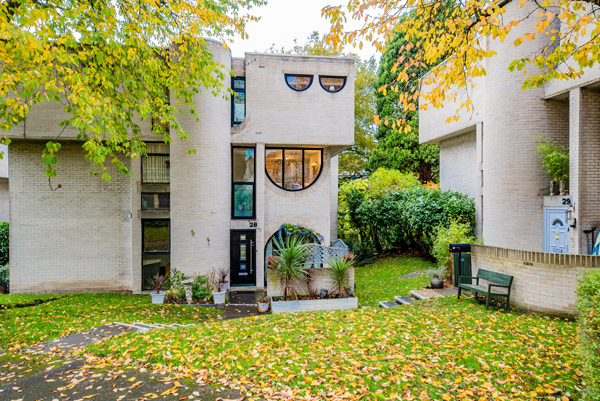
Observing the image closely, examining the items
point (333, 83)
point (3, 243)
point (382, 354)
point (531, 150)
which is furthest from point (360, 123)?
point (382, 354)

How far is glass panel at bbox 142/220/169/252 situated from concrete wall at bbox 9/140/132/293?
32.1 inches

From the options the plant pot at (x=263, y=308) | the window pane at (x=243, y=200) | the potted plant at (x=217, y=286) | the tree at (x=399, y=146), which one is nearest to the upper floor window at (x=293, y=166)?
the window pane at (x=243, y=200)

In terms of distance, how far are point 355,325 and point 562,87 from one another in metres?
9.02

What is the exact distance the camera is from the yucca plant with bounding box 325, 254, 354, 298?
10.2m

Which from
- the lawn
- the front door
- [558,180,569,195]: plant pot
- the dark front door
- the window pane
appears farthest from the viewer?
the window pane

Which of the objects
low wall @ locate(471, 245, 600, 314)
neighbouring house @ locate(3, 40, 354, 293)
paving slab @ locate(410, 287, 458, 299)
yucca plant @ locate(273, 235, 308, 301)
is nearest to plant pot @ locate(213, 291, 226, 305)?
neighbouring house @ locate(3, 40, 354, 293)

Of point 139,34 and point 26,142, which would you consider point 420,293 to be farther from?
point 26,142

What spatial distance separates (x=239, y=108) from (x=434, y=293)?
31.2 ft

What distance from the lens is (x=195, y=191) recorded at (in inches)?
487

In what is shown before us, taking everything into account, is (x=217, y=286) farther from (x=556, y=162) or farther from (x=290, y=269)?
(x=556, y=162)

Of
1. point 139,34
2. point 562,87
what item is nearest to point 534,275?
point 562,87

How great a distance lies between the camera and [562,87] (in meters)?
9.77

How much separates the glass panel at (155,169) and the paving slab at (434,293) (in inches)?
373

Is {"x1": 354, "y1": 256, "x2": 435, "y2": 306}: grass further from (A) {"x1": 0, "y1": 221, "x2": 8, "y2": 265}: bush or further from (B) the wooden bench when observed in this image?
(A) {"x1": 0, "y1": 221, "x2": 8, "y2": 265}: bush
